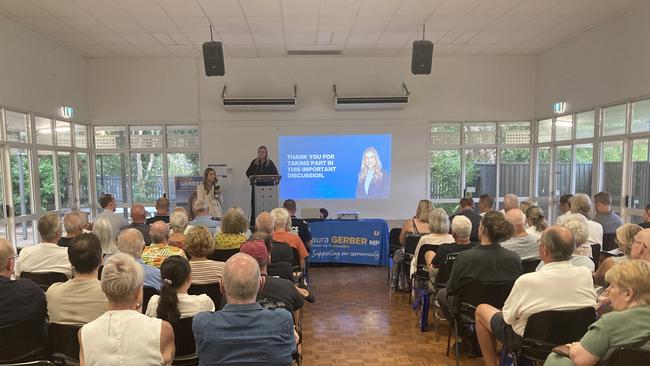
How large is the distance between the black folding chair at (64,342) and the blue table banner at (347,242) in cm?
429

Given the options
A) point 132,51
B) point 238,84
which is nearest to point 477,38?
point 238,84

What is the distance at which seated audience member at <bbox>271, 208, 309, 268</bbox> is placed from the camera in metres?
4.00

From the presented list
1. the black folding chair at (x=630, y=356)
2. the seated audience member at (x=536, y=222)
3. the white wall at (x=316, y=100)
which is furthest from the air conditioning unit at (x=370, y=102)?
the black folding chair at (x=630, y=356)

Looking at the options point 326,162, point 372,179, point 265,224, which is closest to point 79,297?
point 265,224

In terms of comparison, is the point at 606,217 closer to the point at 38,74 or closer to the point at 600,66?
the point at 600,66

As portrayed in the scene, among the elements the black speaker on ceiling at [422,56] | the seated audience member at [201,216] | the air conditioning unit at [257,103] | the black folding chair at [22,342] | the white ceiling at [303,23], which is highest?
the white ceiling at [303,23]

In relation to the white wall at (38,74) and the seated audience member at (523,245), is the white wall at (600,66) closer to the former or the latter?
the seated audience member at (523,245)

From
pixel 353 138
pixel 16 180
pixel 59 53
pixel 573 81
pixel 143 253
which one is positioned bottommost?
pixel 143 253

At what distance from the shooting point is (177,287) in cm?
207

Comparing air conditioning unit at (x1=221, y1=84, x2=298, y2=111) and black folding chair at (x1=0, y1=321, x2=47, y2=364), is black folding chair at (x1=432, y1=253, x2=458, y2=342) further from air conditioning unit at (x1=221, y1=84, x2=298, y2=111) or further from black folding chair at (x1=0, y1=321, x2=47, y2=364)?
air conditioning unit at (x1=221, y1=84, x2=298, y2=111)

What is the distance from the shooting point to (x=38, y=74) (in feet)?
20.7

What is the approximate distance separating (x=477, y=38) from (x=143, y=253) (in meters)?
6.59

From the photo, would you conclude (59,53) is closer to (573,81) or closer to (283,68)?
(283,68)

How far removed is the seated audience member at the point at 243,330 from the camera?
63.2 inches
